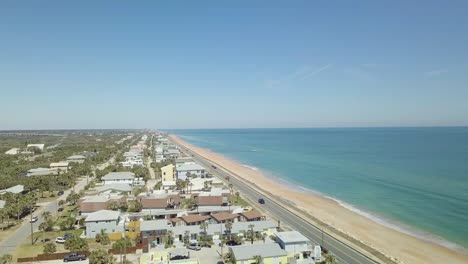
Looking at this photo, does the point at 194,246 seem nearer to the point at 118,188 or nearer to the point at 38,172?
the point at 118,188

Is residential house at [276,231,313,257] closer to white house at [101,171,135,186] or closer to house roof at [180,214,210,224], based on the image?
house roof at [180,214,210,224]

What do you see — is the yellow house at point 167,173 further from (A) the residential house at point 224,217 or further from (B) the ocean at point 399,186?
(A) the residential house at point 224,217

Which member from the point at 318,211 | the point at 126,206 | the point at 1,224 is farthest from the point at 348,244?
the point at 1,224

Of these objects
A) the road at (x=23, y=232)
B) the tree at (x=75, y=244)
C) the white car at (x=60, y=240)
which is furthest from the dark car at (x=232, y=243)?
the road at (x=23, y=232)

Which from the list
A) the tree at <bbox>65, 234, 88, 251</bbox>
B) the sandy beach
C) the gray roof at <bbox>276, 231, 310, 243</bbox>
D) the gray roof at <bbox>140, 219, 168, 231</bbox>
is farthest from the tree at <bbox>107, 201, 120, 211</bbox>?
the sandy beach

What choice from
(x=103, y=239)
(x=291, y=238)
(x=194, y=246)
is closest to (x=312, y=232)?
(x=291, y=238)

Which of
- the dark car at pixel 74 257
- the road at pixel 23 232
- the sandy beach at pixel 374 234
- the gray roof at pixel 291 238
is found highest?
the gray roof at pixel 291 238
